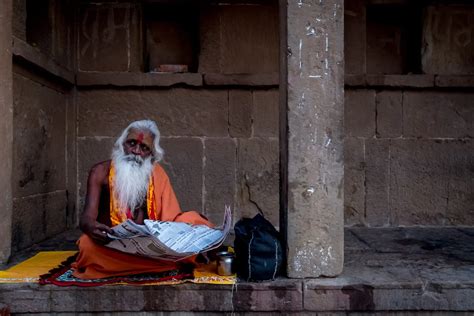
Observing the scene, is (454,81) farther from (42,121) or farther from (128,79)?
(42,121)

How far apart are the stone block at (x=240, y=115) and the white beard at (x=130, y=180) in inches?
102

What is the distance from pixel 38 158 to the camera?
5391mm

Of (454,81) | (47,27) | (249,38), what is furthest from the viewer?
(249,38)

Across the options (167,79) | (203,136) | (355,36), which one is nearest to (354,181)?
(355,36)

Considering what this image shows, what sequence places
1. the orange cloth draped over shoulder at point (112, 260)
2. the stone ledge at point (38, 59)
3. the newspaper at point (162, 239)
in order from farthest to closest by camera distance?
the stone ledge at point (38, 59)
the orange cloth draped over shoulder at point (112, 260)
the newspaper at point (162, 239)

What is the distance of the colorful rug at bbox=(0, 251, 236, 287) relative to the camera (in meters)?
3.68

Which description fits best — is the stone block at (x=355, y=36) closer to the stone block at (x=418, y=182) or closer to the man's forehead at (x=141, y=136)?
the stone block at (x=418, y=182)

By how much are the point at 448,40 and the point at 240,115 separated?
309 cm

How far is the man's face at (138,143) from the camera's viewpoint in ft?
13.9

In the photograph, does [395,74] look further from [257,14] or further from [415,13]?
[257,14]

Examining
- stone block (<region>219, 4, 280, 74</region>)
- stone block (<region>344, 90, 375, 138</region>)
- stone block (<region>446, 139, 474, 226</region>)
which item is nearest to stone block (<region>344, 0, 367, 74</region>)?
stone block (<region>344, 90, 375, 138</region>)

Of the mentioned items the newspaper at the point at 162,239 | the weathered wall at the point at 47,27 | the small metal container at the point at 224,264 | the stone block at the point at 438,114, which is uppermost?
the weathered wall at the point at 47,27

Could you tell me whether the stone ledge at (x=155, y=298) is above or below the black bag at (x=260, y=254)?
below

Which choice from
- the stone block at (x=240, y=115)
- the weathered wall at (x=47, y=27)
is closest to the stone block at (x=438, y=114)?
the stone block at (x=240, y=115)
